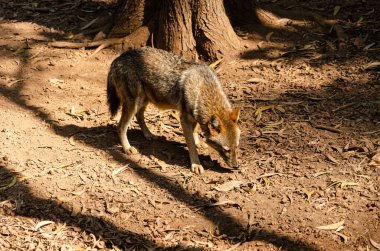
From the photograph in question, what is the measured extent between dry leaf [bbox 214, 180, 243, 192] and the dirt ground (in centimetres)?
2

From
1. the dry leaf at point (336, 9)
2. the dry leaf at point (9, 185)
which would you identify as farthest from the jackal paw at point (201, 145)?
the dry leaf at point (336, 9)

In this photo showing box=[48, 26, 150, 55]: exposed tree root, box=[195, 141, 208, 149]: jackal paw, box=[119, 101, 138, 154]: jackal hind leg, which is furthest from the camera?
box=[48, 26, 150, 55]: exposed tree root

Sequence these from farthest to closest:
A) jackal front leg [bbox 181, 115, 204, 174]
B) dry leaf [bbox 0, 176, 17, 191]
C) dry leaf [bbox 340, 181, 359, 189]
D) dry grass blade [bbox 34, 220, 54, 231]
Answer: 1. jackal front leg [bbox 181, 115, 204, 174]
2. dry leaf [bbox 0, 176, 17, 191]
3. dry leaf [bbox 340, 181, 359, 189]
4. dry grass blade [bbox 34, 220, 54, 231]

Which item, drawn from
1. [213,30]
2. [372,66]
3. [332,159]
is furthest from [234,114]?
[372,66]

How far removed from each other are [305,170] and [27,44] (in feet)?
21.2

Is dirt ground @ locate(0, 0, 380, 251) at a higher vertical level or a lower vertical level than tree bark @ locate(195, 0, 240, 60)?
lower

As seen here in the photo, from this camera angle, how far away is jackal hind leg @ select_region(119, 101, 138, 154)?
8242 mm

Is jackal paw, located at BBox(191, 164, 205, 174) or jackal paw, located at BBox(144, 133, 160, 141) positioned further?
jackal paw, located at BBox(144, 133, 160, 141)

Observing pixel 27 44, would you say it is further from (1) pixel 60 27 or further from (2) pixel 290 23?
(2) pixel 290 23

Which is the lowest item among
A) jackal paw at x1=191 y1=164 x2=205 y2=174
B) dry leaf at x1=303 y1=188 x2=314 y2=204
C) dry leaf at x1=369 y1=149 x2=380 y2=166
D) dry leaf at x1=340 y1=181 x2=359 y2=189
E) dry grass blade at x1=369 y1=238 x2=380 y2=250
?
jackal paw at x1=191 y1=164 x2=205 y2=174

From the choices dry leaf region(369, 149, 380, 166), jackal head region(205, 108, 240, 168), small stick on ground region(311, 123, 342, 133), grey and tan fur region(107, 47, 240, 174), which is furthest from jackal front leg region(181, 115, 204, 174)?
dry leaf region(369, 149, 380, 166)

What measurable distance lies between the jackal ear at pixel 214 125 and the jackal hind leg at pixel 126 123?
126cm

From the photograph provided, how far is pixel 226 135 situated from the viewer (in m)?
7.68

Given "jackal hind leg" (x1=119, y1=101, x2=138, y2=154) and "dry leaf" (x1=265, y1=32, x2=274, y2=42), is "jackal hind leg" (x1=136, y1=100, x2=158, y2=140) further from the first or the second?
"dry leaf" (x1=265, y1=32, x2=274, y2=42)
